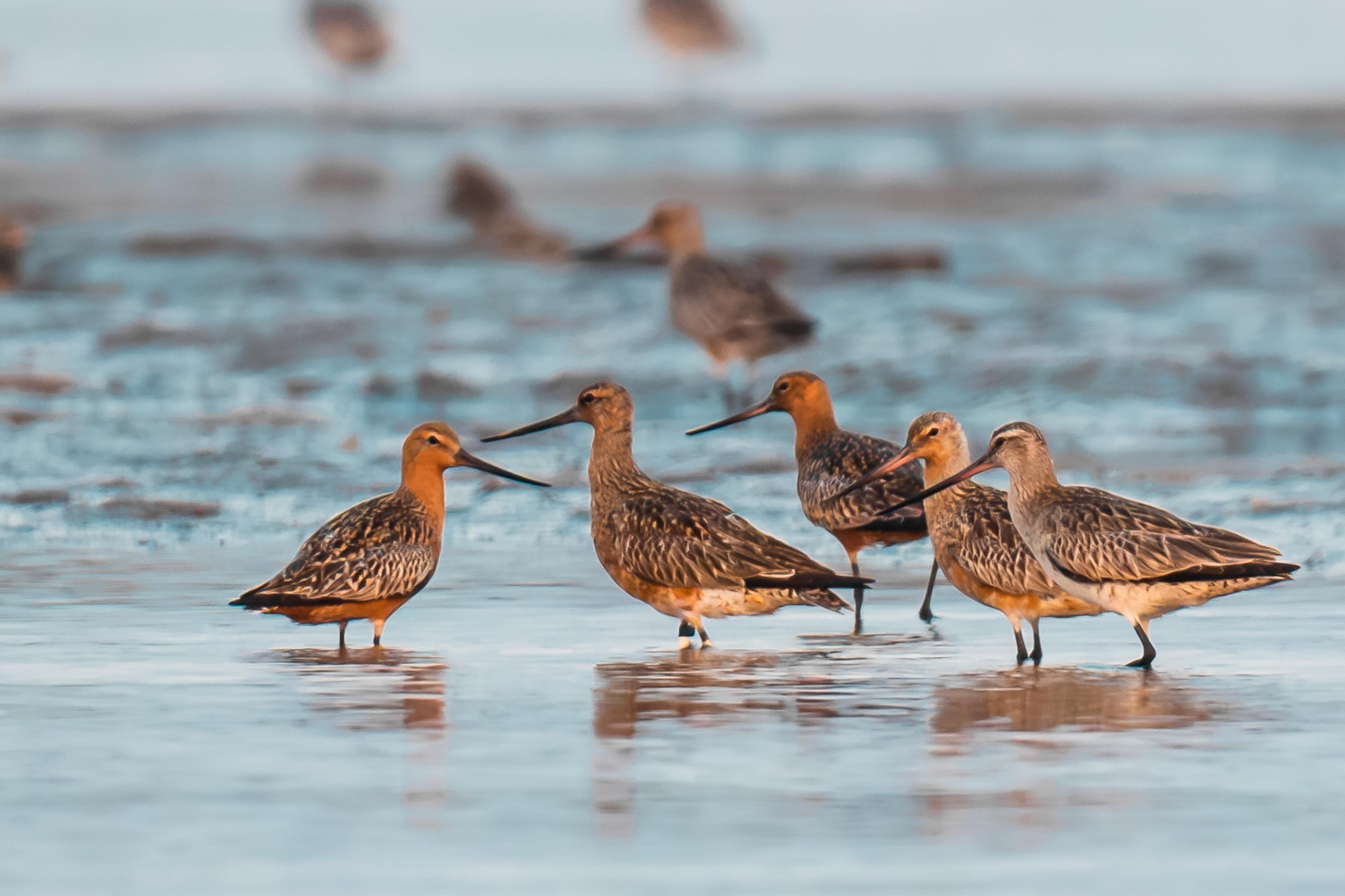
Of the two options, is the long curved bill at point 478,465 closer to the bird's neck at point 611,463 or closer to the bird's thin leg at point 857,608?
the bird's neck at point 611,463

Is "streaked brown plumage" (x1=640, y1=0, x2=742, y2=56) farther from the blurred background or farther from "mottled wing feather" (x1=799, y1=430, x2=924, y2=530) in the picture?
"mottled wing feather" (x1=799, y1=430, x2=924, y2=530)

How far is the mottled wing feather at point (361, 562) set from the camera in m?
7.38

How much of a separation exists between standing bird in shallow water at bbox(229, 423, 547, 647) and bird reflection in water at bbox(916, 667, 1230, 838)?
72.0 inches

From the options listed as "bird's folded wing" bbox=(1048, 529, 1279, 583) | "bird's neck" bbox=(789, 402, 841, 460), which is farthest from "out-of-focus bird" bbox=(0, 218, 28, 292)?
"bird's folded wing" bbox=(1048, 529, 1279, 583)

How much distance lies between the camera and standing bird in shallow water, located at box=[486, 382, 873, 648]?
748cm

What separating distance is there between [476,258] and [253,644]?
57.0ft

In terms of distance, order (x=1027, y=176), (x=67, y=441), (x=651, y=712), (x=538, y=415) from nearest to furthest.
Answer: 1. (x=651, y=712)
2. (x=67, y=441)
3. (x=538, y=415)
4. (x=1027, y=176)

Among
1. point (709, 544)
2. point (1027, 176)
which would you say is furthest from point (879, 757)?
point (1027, 176)

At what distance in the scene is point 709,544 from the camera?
7.61 meters

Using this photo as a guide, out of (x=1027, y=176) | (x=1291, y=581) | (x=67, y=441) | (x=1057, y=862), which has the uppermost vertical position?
(x=1027, y=176)

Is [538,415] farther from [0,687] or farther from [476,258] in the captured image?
[476,258]

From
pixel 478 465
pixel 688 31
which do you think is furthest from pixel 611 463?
pixel 688 31

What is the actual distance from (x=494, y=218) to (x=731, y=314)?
36.0 ft

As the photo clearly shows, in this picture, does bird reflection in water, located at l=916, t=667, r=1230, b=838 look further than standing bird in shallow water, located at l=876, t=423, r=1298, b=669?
No
